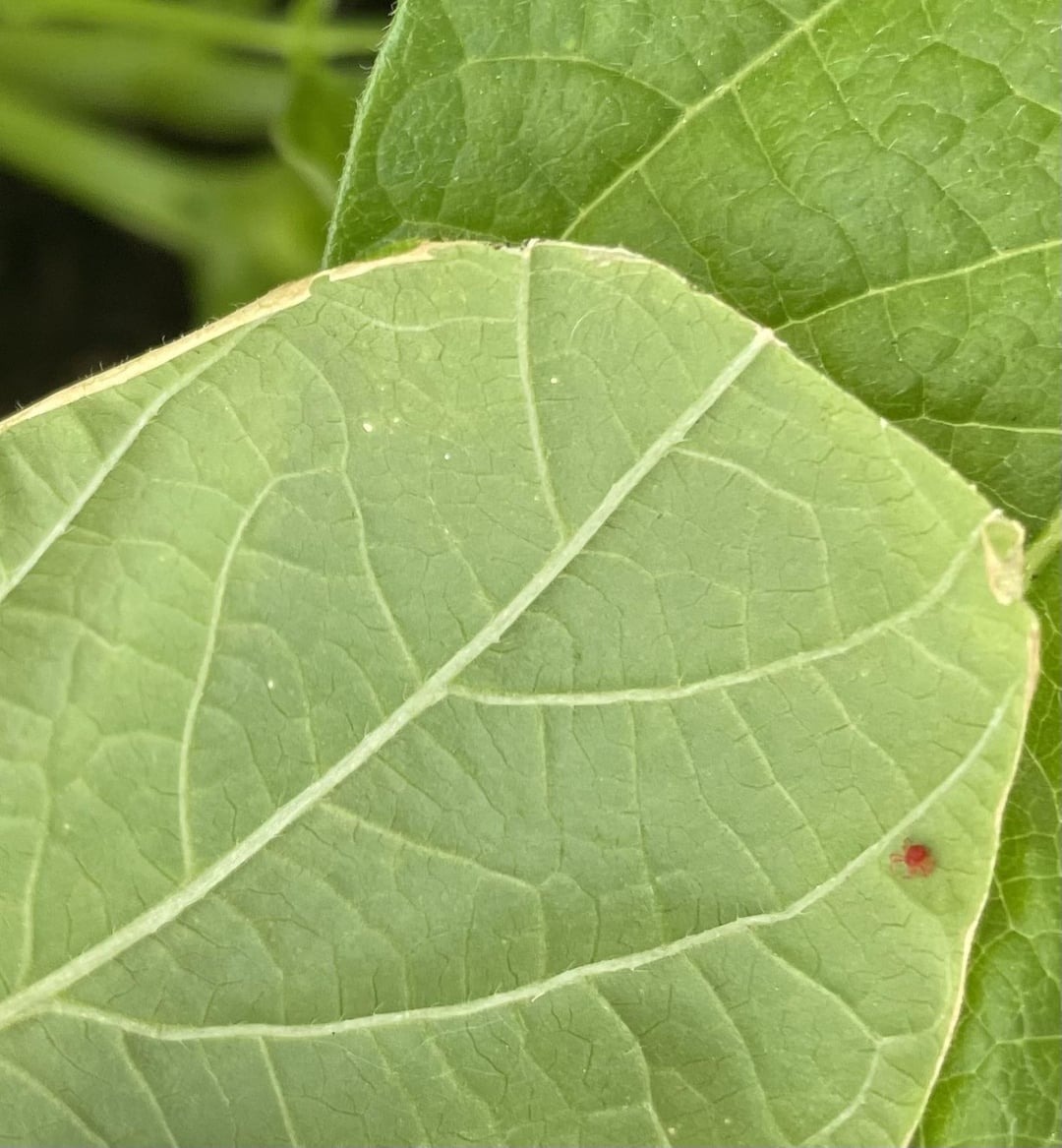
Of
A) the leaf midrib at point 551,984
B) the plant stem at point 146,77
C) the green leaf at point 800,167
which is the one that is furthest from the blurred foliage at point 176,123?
the leaf midrib at point 551,984

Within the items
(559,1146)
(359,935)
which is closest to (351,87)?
(359,935)

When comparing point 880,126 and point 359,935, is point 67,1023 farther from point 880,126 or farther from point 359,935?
point 880,126

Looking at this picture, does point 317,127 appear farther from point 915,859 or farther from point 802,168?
point 915,859

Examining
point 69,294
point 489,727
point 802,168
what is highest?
point 69,294

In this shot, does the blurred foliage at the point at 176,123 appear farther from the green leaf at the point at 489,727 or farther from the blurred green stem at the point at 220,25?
the green leaf at the point at 489,727

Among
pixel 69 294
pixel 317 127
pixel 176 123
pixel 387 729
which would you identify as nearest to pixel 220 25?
pixel 317 127

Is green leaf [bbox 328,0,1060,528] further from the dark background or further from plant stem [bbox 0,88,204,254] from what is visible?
the dark background
